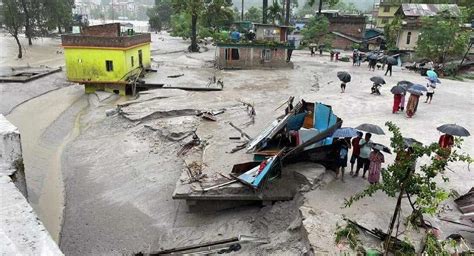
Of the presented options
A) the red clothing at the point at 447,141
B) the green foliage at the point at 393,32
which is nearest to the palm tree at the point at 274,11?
the green foliage at the point at 393,32

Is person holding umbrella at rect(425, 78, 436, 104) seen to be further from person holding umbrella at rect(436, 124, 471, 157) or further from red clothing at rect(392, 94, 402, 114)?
person holding umbrella at rect(436, 124, 471, 157)

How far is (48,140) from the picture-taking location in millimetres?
19484

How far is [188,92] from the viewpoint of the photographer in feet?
83.4

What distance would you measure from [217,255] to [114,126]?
41.5ft

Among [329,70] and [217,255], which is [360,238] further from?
[329,70]

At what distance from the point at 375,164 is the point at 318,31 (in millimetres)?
43541

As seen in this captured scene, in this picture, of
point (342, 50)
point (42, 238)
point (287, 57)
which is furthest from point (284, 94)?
point (342, 50)

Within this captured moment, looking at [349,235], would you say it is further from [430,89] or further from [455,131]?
[430,89]

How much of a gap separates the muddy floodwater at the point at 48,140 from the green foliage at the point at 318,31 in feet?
107

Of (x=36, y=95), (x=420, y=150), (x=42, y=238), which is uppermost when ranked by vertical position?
(x=420, y=150)

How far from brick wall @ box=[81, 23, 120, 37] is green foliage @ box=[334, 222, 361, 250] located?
29.3m

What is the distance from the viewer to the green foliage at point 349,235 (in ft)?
26.4

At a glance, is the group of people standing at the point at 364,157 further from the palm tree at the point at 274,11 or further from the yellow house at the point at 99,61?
the palm tree at the point at 274,11

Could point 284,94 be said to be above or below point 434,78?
below
